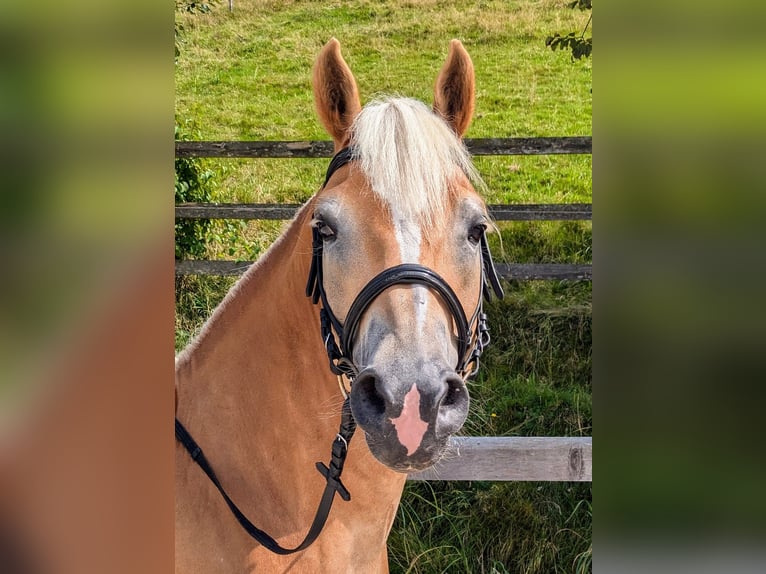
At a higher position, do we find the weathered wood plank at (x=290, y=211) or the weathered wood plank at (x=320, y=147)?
the weathered wood plank at (x=320, y=147)

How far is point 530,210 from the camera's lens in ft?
13.7

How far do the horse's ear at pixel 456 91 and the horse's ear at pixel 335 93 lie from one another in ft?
0.66

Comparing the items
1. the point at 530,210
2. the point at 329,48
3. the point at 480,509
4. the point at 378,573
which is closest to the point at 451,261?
the point at 329,48

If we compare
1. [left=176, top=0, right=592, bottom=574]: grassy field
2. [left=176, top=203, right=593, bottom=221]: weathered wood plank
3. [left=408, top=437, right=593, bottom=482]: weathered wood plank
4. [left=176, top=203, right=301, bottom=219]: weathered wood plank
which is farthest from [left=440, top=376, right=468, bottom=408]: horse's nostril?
[left=176, top=203, right=301, bottom=219]: weathered wood plank

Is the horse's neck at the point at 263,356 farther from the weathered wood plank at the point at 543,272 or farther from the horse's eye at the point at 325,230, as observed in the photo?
the weathered wood plank at the point at 543,272

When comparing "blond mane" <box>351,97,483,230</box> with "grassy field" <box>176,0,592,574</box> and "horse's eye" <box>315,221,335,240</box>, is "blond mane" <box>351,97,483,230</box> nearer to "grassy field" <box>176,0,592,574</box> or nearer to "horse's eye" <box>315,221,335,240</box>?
"horse's eye" <box>315,221,335,240</box>

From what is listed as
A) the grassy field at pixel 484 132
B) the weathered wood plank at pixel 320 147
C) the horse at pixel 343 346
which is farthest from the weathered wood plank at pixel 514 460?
the weathered wood plank at pixel 320 147

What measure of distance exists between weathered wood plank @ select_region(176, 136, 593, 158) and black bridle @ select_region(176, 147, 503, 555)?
2543 millimetres

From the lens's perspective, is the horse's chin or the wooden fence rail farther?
the wooden fence rail

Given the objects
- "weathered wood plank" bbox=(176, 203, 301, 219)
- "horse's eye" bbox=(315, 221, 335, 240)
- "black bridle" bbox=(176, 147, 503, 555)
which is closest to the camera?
"black bridle" bbox=(176, 147, 503, 555)

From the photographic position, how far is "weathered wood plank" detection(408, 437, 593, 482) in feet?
8.65

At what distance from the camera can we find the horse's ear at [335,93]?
1.55m
